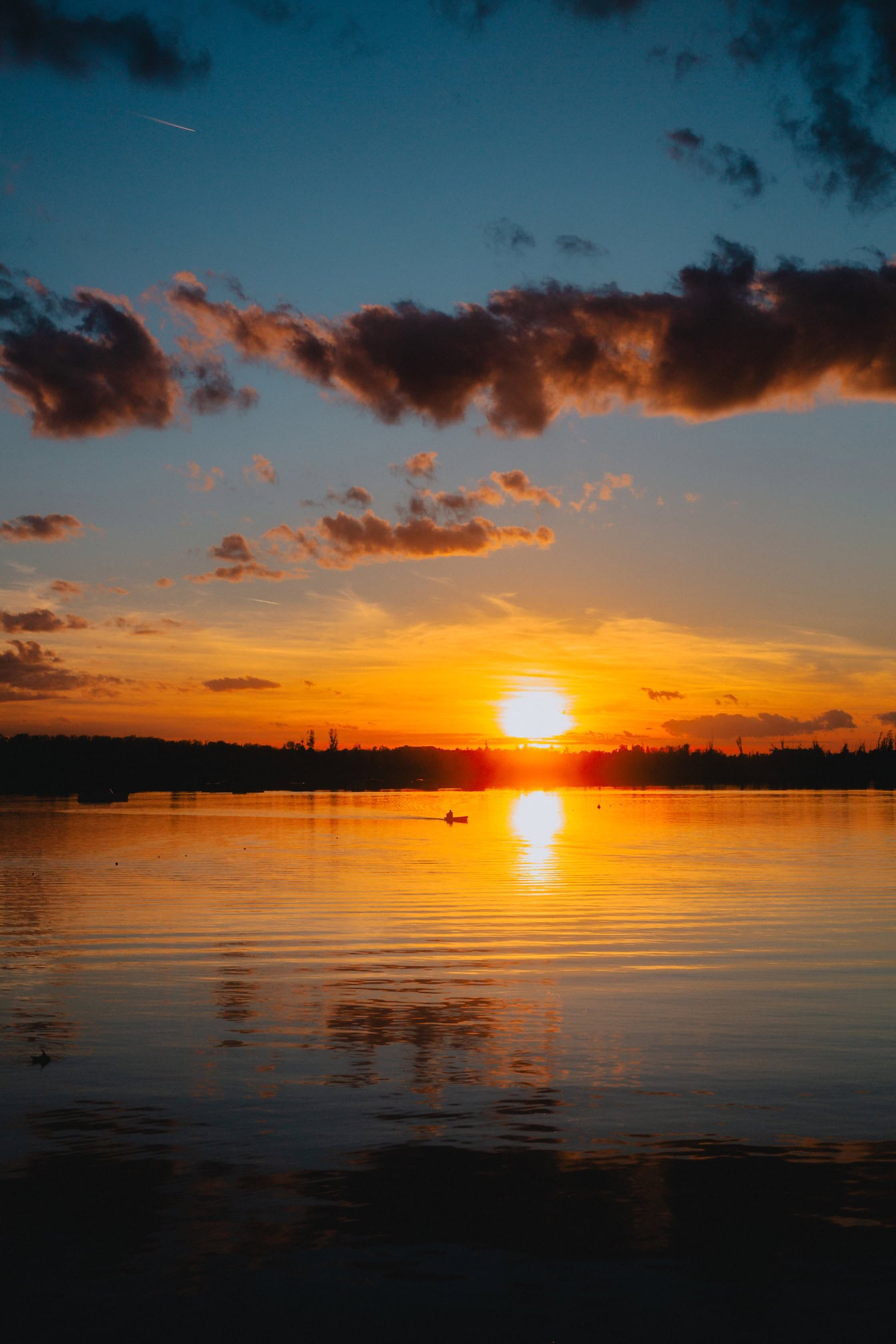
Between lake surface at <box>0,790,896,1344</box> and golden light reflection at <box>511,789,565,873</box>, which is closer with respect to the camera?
lake surface at <box>0,790,896,1344</box>

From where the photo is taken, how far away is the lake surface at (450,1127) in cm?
1259

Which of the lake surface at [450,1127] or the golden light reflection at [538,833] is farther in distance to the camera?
the golden light reflection at [538,833]

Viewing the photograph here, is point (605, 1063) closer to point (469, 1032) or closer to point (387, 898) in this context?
point (469, 1032)

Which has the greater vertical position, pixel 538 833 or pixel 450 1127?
pixel 450 1127

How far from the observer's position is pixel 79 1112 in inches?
758

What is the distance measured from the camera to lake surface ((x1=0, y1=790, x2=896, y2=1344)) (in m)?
12.6

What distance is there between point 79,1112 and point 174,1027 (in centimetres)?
683

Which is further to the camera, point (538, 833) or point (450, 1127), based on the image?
point (538, 833)

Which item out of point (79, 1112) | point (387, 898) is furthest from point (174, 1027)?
point (387, 898)

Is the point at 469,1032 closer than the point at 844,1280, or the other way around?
the point at 844,1280

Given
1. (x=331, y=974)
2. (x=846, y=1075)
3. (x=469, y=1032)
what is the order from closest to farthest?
(x=846, y=1075) < (x=469, y=1032) < (x=331, y=974)

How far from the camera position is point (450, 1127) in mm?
18344

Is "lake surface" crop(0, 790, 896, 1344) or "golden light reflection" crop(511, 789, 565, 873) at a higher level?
"lake surface" crop(0, 790, 896, 1344)

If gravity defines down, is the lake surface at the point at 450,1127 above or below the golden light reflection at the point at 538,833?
above
